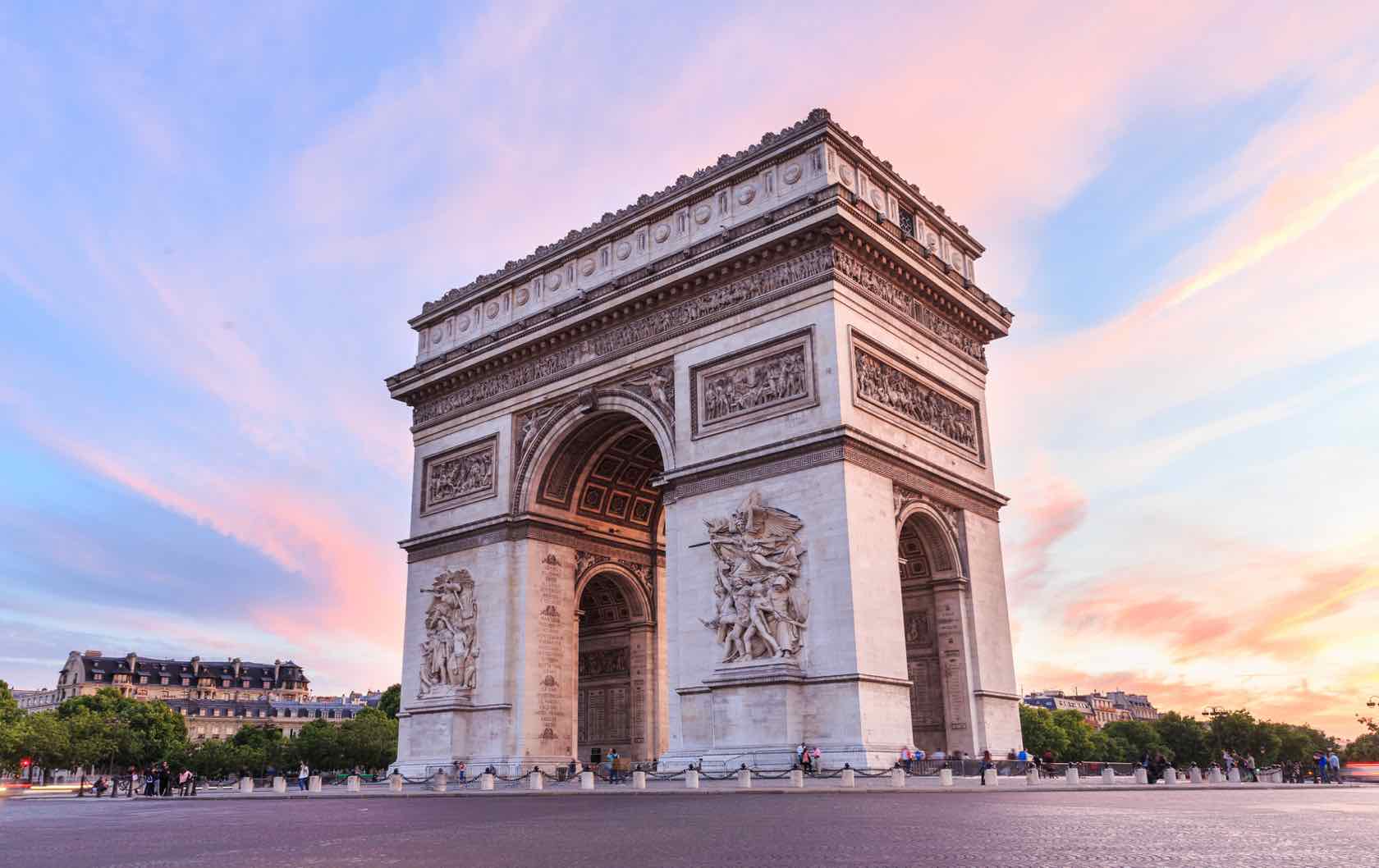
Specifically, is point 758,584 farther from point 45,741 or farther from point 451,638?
point 45,741

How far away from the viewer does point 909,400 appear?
25.1m

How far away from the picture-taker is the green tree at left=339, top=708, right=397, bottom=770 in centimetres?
6694

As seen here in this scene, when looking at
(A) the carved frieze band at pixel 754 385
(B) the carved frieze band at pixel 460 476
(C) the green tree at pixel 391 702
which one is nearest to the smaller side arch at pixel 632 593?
(B) the carved frieze band at pixel 460 476

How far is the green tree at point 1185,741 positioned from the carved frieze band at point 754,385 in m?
72.5

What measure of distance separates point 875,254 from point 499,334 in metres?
11.2

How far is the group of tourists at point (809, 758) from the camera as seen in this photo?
20047 millimetres

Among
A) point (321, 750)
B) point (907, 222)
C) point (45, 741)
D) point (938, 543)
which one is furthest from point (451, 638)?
point (45, 741)

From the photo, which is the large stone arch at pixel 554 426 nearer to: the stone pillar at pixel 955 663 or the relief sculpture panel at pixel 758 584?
the relief sculpture panel at pixel 758 584

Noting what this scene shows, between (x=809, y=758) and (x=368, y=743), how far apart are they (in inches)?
2104

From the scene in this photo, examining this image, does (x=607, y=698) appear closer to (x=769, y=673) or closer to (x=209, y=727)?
(x=769, y=673)

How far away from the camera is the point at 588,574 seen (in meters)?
30.0

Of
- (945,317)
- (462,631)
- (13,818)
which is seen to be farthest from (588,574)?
(13,818)

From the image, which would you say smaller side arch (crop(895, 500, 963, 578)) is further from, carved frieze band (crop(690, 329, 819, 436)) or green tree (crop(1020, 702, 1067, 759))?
green tree (crop(1020, 702, 1067, 759))

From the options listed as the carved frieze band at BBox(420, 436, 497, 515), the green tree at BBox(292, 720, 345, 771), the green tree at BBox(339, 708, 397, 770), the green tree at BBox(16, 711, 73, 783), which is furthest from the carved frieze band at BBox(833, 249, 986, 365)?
the green tree at BBox(16, 711, 73, 783)
